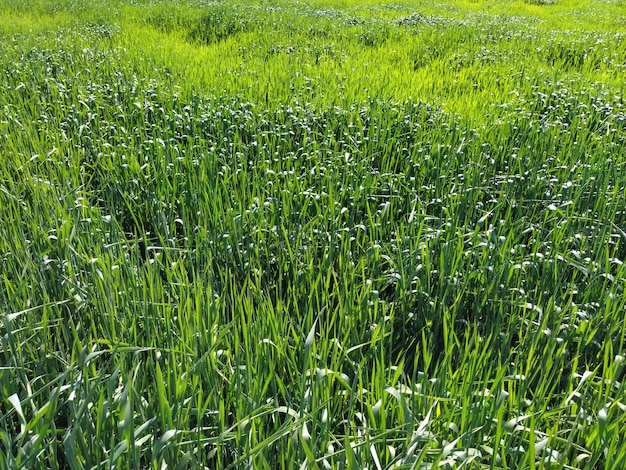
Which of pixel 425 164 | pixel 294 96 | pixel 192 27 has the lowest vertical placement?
pixel 425 164

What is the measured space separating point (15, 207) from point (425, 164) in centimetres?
237

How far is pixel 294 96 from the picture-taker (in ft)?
14.8

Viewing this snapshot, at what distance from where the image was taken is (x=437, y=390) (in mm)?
1500

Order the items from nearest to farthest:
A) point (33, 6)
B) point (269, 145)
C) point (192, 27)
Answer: point (269, 145) → point (192, 27) → point (33, 6)

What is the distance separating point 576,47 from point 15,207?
7.72 m

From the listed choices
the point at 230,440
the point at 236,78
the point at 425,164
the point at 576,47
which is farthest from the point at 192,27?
the point at 230,440

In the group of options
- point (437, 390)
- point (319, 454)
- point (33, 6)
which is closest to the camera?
A: point (319, 454)

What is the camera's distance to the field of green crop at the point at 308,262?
1378 mm

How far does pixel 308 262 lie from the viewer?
7.78 ft

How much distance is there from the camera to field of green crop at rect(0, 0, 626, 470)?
4.52ft

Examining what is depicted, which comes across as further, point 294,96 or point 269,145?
point 294,96

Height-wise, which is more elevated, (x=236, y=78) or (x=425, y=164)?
(x=236, y=78)

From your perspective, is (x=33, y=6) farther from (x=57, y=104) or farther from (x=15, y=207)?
(x=15, y=207)

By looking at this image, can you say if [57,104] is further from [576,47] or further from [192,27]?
[576,47]
